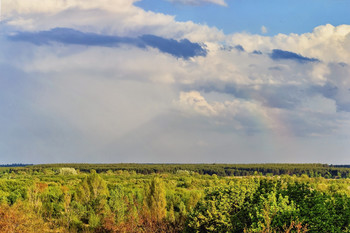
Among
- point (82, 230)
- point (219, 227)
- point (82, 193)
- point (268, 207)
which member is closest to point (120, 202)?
point (82, 230)

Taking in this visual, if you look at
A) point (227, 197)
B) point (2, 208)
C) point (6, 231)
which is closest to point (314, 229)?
point (227, 197)

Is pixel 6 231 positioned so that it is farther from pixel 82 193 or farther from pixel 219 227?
pixel 82 193

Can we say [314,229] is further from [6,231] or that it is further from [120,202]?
[120,202]

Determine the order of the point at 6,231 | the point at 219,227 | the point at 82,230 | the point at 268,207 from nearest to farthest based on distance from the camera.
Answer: the point at 268,207, the point at 6,231, the point at 219,227, the point at 82,230

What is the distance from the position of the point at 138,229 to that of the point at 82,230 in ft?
83.8

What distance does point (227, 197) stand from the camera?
3619 cm

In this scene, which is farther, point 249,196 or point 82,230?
point 82,230

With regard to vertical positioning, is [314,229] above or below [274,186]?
below

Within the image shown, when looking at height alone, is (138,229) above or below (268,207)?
below

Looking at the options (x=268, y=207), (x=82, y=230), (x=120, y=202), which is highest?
(x=268, y=207)

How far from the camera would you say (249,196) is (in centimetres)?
3600

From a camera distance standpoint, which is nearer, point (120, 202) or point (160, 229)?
point (160, 229)

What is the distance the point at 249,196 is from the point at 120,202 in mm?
27544

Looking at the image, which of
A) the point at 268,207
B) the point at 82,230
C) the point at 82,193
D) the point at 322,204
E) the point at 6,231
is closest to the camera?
the point at 268,207
